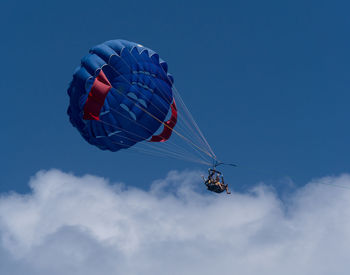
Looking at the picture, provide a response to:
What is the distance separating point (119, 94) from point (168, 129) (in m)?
4.40

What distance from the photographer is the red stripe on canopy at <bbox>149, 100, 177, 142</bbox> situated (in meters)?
37.3

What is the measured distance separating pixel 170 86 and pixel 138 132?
351cm

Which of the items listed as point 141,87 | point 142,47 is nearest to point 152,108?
point 141,87

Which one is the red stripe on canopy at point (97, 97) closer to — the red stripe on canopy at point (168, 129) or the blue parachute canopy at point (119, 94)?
the blue parachute canopy at point (119, 94)

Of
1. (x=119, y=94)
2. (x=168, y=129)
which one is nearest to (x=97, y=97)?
(x=119, y=94)

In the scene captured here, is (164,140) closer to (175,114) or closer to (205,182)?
(175,114)

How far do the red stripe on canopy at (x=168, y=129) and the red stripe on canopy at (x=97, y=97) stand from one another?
528 centimetres

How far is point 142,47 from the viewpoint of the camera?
113 feet

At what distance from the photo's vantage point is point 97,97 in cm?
3272

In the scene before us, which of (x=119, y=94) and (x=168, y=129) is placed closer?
(x=119, y=94)

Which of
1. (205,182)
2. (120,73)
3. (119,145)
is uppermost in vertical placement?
(120,73)

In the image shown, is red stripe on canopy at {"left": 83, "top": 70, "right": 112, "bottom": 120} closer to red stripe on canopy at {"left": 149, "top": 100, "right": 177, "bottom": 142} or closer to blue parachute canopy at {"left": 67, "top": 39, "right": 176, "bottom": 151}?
blue parachute canopy at {"left": 67, "top": 39, "right": 176, "bottom": 151}

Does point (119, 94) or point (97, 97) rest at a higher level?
point (119, 94)

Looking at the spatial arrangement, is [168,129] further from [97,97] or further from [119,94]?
[97,97]
